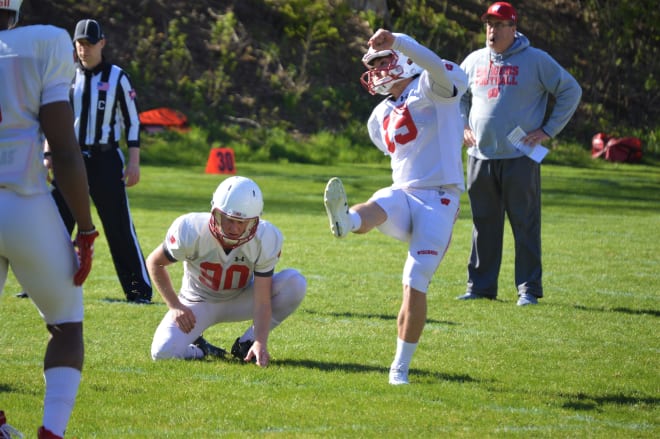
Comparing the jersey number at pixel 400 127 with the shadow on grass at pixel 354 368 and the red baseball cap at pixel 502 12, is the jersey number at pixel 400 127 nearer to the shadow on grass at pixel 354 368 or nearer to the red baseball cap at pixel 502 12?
the shadow on grass at pixel 354 368

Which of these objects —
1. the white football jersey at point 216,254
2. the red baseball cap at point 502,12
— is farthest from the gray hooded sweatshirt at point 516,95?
the white football jersey at point 216,254

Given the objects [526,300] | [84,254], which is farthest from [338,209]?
[526,300]

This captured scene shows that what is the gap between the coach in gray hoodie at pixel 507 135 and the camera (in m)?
8.38

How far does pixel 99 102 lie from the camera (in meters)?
7.82

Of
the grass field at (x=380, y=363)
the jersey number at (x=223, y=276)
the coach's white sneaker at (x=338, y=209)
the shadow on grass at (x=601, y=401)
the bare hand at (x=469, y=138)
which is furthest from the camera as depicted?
the bare hand at (x=469, y=138)

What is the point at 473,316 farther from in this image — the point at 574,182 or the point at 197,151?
the point at 197,151

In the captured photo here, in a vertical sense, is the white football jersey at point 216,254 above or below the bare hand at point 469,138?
below

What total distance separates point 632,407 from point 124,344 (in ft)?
9.56

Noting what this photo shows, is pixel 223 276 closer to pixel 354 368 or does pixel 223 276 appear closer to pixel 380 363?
pixel 354 368

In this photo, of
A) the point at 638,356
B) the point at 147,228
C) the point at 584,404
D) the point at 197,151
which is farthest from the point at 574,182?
the point at 584,404

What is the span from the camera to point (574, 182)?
19438 millimetres

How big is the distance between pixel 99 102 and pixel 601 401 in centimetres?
422

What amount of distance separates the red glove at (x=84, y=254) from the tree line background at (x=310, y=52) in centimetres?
1942

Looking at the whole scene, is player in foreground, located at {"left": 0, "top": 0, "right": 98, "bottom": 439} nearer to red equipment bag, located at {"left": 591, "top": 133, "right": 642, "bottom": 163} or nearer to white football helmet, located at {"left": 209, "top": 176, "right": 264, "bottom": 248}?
white football helmet, located at {"left": 209, "top": 176, "right": 264, "bottom": 248}
